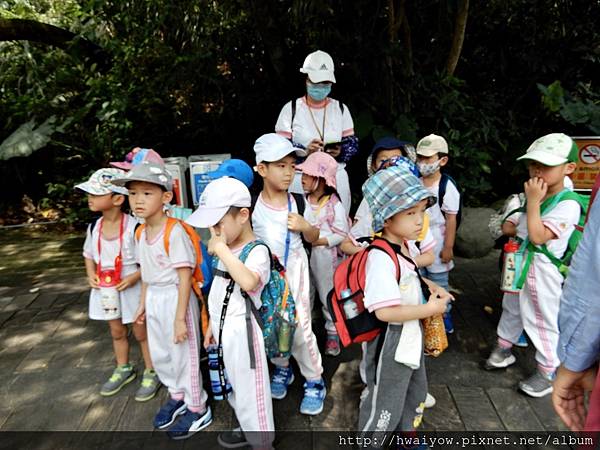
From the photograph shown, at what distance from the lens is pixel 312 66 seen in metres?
3.29

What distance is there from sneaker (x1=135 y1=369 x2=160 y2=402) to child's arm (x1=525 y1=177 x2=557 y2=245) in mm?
2425

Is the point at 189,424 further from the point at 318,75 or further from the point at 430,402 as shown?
the point at 318,75

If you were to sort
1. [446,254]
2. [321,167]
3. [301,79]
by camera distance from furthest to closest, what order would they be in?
[301,79], [446,254], [321,167]

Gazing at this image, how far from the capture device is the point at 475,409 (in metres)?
2.58

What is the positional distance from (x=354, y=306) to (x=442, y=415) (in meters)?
1.05

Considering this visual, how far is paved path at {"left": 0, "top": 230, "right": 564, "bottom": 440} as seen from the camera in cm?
253

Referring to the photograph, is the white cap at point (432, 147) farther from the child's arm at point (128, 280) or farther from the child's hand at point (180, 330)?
the child's arm at point (128, 280)

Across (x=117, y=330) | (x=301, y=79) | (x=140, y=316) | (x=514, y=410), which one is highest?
(x=301, y=79)

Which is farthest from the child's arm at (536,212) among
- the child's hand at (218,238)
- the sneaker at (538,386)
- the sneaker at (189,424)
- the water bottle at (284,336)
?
the sneaker at (189,424)

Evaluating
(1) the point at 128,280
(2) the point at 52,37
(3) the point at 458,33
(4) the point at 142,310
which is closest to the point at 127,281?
(1) the point at 128,280

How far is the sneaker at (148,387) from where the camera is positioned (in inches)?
108

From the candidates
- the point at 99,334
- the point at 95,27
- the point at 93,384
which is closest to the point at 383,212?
the point at 93,384

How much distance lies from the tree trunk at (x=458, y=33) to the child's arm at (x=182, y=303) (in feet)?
14.3

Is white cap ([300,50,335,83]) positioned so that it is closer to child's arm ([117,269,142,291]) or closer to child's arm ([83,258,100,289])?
child's arm ([117,269,142,291])
